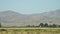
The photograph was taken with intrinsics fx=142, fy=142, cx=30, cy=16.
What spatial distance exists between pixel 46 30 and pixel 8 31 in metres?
2.40

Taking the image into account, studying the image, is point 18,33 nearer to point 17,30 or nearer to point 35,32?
point 17,30

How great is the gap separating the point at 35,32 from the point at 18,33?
3.50ft

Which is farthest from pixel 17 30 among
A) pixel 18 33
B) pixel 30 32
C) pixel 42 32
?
pixel 42 32

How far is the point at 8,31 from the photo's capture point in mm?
8906

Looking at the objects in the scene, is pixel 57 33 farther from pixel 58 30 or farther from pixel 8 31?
pixel 8 31

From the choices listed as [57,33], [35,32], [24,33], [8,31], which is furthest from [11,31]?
[57,33]

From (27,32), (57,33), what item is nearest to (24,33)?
(27,32)

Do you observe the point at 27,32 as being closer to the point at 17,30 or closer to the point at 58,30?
the point at 17,30

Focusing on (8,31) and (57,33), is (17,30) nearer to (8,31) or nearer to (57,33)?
(8,31)

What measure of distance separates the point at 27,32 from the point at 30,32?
0.19 meters

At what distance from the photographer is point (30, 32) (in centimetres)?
884

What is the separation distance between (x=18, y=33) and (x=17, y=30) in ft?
0.75

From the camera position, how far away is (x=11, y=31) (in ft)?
29.2

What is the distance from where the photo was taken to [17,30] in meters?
8.98
